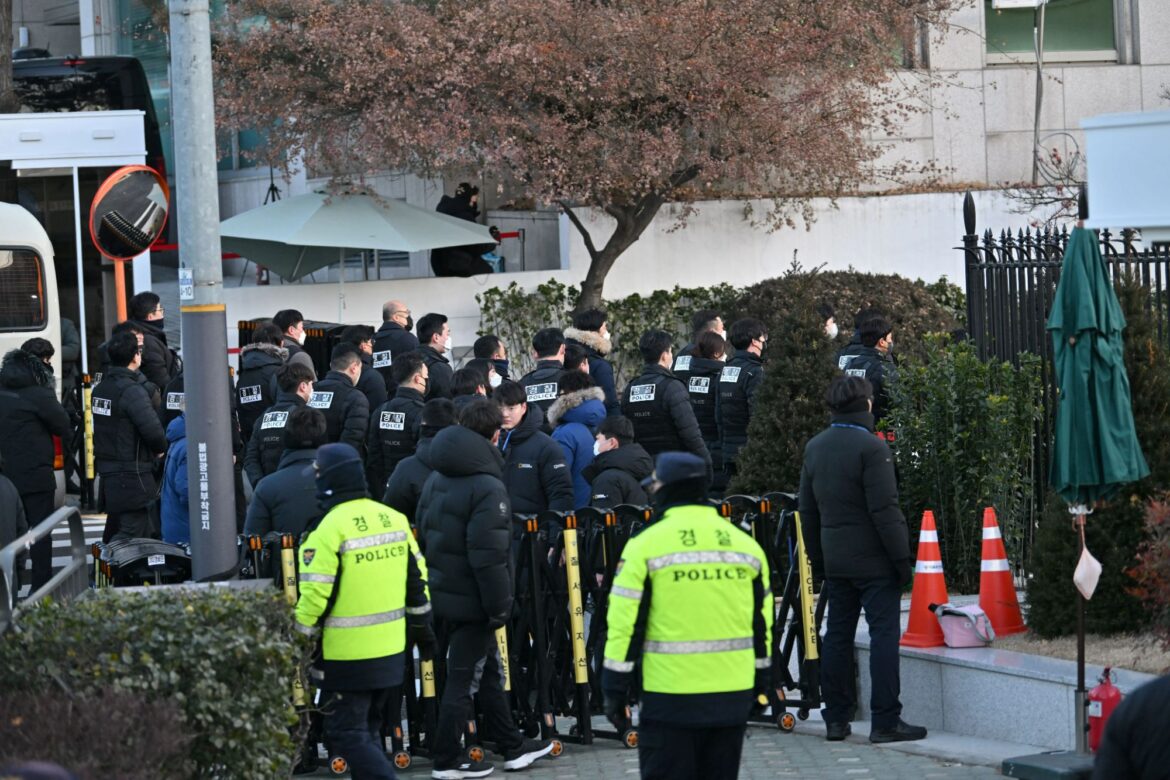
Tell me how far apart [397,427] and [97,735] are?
6.41m

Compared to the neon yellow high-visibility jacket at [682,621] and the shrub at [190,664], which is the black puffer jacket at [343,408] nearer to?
the shrub at [190,664]

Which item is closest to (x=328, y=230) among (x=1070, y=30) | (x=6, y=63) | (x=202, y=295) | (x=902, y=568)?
(x=6, y=63)

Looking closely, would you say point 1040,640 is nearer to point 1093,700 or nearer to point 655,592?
point 1093,700

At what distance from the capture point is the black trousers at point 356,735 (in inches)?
294

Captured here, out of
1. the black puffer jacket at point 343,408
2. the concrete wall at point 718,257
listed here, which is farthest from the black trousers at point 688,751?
the concrete wall at point 718,257

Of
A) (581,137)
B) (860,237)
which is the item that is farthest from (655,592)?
(860,237)

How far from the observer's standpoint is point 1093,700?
24.8 ft

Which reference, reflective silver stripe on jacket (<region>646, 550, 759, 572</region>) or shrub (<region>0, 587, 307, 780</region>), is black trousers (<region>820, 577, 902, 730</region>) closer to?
reflective silver stripe on jacket (<region>646, 550, 759, 572</region>)

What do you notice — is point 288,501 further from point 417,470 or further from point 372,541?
point 372,541

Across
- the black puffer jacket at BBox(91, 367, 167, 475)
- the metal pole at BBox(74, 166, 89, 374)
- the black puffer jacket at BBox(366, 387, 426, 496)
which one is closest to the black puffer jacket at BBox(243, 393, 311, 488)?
the black puffer jacket at BBox(366, 387, 426, 496)

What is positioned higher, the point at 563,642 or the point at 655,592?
the point at 655,592

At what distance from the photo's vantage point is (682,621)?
6.26m

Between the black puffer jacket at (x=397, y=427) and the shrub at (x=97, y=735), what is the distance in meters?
5.83

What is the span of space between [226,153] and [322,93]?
6007 mm
